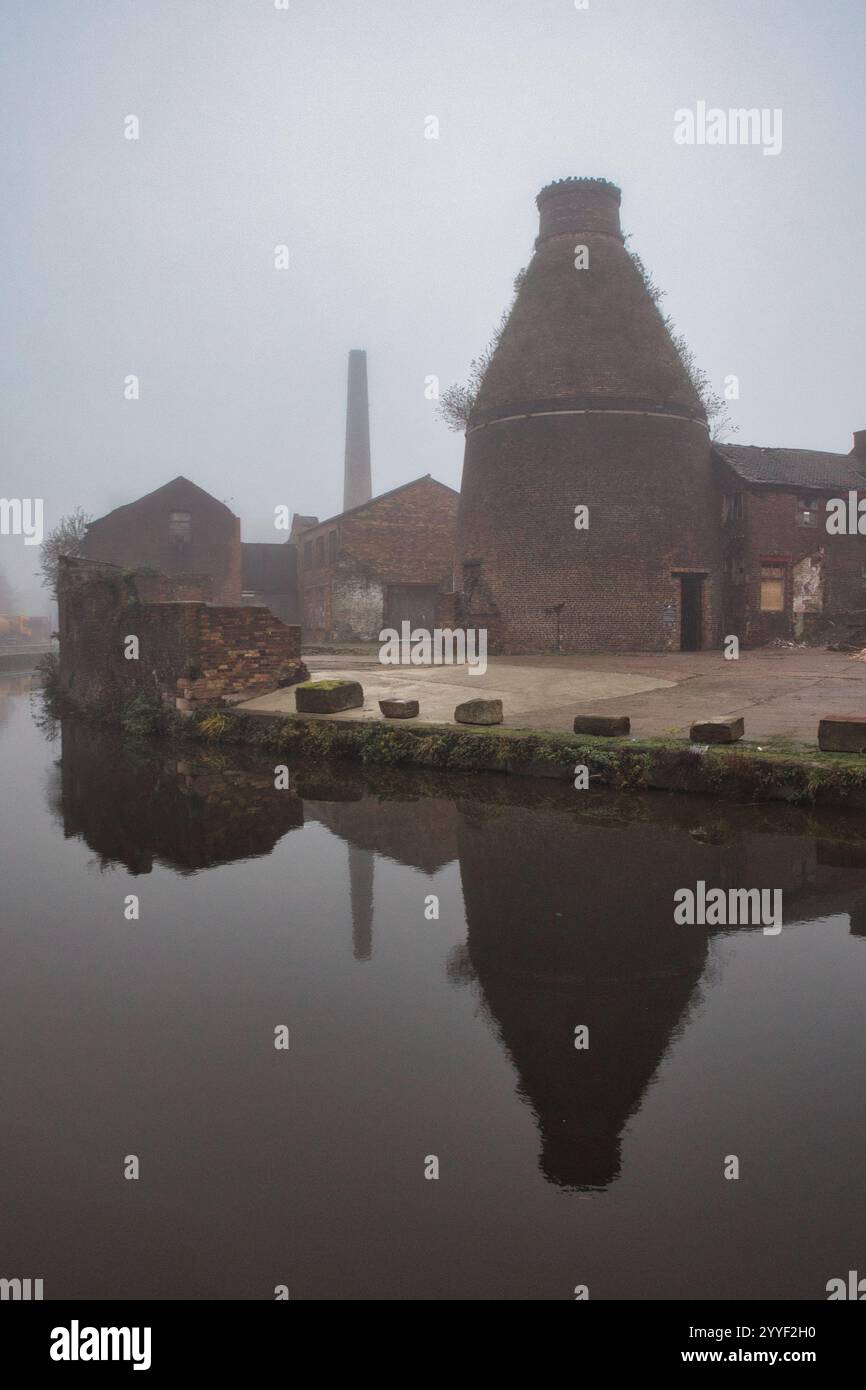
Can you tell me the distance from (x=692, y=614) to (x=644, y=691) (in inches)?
484

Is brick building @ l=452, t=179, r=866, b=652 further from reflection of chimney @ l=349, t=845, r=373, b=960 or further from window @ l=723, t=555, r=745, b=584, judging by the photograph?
reflection of chimney @ l=349, t=845, r=373, b=960

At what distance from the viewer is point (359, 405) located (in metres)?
63.5

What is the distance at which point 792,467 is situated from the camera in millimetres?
28297

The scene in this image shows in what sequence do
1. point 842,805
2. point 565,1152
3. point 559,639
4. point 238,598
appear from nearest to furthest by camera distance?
point 565,1152
point 842,805
point 559,639
point 238,598

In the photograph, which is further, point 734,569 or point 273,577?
point 273,577

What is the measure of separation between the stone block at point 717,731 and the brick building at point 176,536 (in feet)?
106

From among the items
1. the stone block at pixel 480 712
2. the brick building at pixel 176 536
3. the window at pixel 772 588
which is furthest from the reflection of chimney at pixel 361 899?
the brick building at pixel 176 536

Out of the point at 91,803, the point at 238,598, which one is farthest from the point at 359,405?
the point at 91,803

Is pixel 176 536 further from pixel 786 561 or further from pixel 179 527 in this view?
pixel 786 561

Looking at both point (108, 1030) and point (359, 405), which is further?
point (359, 405)

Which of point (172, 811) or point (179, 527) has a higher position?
point (179, 527)
